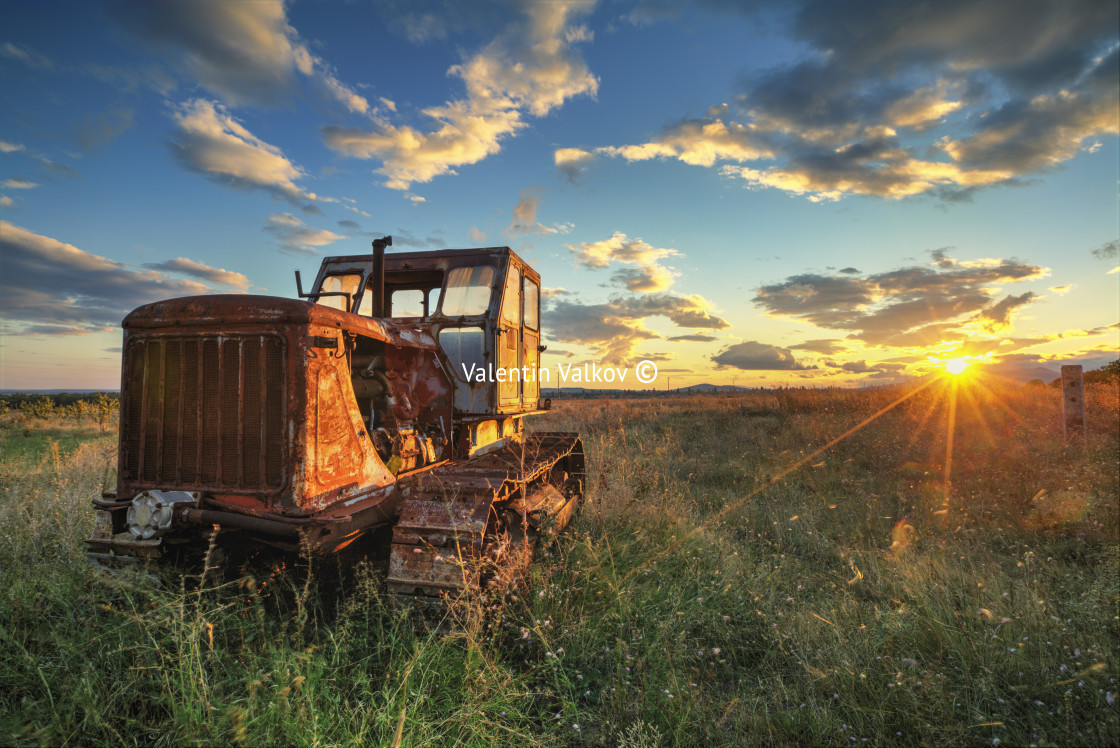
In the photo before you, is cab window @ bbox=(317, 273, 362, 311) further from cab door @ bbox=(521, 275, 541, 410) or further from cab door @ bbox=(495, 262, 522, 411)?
cab door @ bbox=(521, 275, 541, 410)

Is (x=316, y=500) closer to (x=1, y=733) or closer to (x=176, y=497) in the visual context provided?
(x=176, y=497)

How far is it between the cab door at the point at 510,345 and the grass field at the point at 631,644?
1.67 m

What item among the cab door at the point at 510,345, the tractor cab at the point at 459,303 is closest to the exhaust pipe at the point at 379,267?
the tractor cab at the point at 459,303

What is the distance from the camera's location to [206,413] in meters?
3.22

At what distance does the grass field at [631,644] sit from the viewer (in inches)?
97.0

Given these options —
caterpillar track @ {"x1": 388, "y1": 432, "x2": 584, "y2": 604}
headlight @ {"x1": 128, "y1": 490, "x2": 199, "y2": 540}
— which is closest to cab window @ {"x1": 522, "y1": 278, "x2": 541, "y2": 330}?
caterpillar track @ {"x1": 388, "y1": 432, "x2": 584, "y2": 604}

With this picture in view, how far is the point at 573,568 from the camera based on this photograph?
456 cm

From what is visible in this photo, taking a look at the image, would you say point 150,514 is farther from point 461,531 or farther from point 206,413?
point 461,531

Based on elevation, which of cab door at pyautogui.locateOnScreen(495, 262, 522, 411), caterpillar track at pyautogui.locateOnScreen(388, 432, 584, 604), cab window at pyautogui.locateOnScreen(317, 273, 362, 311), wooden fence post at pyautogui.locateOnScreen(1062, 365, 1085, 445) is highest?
cab window at pyautogui.locateOnScreen(317, 273, 362, 311)

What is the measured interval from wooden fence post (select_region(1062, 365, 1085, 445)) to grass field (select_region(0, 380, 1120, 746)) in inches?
146

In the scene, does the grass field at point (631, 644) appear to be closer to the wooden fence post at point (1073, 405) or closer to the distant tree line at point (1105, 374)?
the wooden fence post at point (1073, 405)

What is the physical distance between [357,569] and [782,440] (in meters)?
11.2

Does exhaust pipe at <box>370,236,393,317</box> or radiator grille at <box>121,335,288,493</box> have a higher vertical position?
exhaust pipe at <box>370,236,393,317</box>

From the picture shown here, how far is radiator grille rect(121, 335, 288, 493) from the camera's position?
3.14 meters
